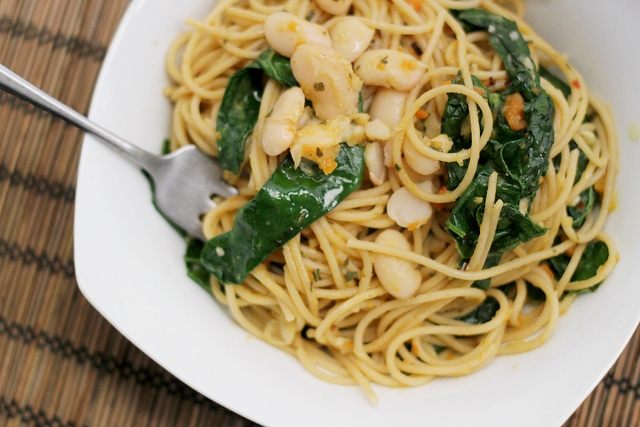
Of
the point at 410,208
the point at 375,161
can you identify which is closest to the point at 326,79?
the point at 375,161

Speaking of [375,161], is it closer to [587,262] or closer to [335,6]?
[335,6]

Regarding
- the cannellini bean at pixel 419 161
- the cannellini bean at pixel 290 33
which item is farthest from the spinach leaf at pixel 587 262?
the cannellini bean at pixel 290 33

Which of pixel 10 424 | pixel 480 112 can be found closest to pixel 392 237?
pixel 480 112

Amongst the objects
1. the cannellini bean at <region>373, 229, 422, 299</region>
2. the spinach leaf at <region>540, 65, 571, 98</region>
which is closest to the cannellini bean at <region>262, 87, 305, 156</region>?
the cannellini bean at <region>373, 229, 422, 299</region>

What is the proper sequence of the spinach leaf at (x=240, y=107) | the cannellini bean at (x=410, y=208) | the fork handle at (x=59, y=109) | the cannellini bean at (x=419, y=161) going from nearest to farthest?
the fork handle at (x=59, y=109) < the cannellini bean at (x=419, y=161) < the cannellini bean at (x=410, y=208) < the spinach leaf at (x=240, y=107)

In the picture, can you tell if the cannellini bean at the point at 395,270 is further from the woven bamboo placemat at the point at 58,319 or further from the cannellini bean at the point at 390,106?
the woven bamboo placemat at the point at 58,319

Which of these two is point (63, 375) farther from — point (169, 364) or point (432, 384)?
point (432, 384)

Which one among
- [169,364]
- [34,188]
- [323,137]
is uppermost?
[323,137]
